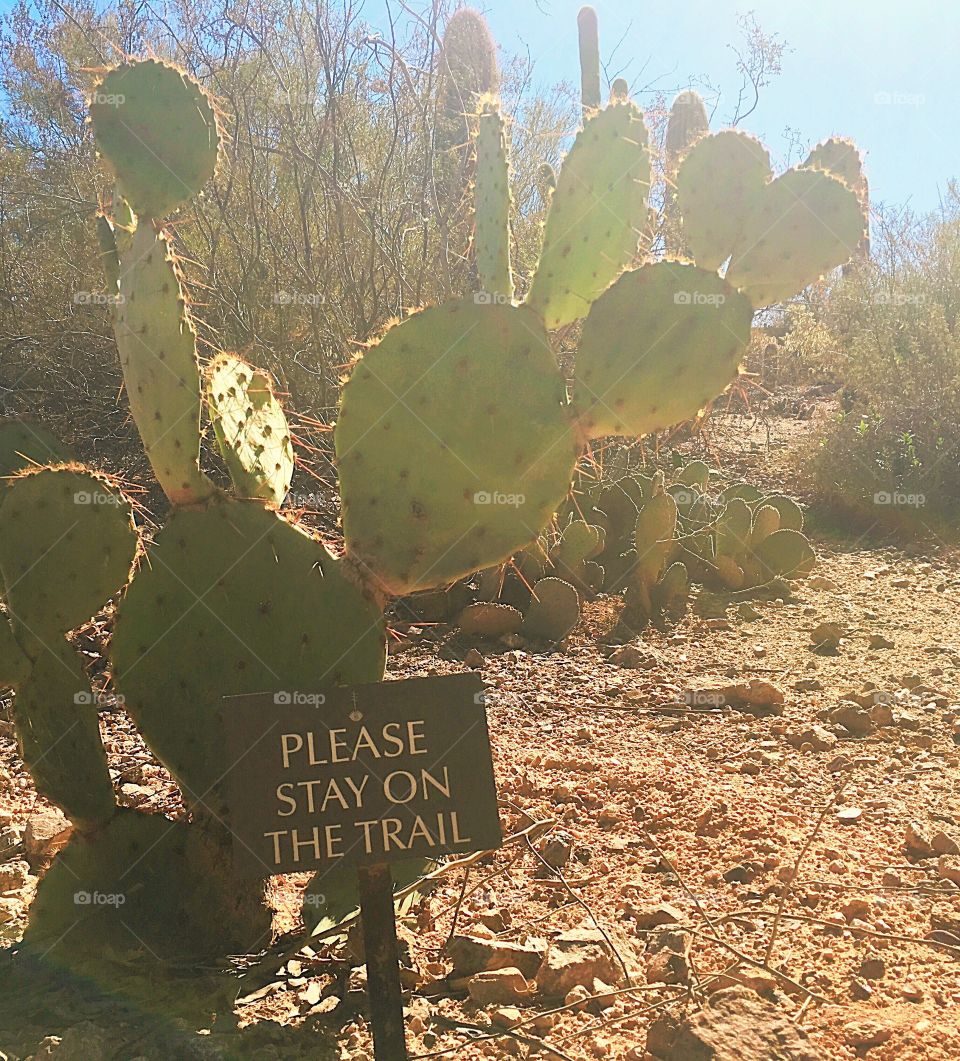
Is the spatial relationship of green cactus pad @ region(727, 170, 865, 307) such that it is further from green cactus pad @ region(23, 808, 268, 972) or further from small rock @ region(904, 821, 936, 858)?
green cactus pad @ region(23, 808, 268, 972)

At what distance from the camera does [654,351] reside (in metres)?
2.10

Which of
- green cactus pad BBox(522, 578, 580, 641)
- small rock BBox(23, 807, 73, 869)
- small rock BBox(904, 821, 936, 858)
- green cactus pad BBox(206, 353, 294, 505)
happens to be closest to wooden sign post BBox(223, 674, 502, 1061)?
green cactus pad BBox(206, 353, 294, 505)

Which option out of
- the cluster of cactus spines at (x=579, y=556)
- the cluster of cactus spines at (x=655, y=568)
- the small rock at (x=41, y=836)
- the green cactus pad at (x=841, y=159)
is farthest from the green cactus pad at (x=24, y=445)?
the cluster of cactus spines at (x=655, y=568)

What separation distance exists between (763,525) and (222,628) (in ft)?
12.9

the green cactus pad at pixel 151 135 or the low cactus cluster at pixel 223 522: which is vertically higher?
the green cactus pad at pixel 151 135

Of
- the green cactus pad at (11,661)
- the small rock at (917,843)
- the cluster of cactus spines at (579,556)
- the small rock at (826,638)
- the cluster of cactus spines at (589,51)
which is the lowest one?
the small rock at (917,843)

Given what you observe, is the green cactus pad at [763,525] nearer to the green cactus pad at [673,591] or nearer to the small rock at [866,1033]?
the green cactus pad at [673,591]

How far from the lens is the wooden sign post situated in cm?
148

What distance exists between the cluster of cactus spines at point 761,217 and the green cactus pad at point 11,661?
170cm

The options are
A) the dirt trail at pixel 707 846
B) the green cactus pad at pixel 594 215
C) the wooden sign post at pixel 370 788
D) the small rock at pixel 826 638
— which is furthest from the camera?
the small rock at pixel 826 638

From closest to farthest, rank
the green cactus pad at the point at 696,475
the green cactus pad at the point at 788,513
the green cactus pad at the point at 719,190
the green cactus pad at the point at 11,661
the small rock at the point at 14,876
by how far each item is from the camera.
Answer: the green cactus pad at the point at 11,661 → the small rock at the point at 14,876 → the green cactus pad at the point at 719,190 → the green cactus pad at the point at 788,513 → the green cactus pad at the point at 696,475

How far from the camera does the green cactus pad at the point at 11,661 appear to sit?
6.43 ft

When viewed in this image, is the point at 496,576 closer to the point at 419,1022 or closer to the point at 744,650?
the point at 744,650

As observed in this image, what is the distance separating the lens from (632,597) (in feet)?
15.6
